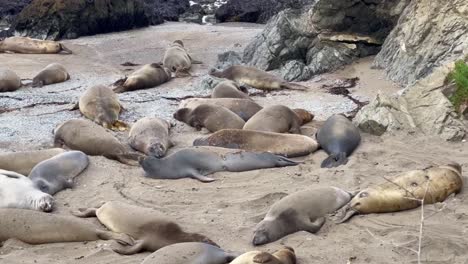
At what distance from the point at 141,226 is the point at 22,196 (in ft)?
4.13

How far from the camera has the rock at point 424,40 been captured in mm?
9805

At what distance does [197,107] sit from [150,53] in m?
6.56

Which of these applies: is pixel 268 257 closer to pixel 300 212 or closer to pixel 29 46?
pixel 300 212

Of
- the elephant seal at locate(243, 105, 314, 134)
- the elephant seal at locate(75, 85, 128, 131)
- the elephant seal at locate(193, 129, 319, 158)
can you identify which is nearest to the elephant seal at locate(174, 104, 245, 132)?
the elephant seal at locate(243, 105, 314, 134)

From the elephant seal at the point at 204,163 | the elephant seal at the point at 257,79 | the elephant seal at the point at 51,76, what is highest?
the elephant seal at the point at 204,163

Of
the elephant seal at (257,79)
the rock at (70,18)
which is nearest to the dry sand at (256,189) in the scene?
the elephant seal at (257,79)

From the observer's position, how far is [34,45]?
15016 mm

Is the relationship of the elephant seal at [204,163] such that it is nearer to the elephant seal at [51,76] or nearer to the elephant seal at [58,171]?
the elephant seal at [58,171]

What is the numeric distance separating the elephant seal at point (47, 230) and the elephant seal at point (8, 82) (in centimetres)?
608

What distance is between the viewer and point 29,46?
49.3ft

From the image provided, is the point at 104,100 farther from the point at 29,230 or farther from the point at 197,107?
the point at 29,230

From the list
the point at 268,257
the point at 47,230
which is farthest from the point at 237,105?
the point at 268,257

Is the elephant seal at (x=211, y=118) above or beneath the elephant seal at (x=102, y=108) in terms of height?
above

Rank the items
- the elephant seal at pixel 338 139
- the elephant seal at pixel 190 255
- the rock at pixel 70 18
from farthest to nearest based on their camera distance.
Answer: the rock at pixel 70 18, the elephant seal at pixel 338 139, the elephant seal at pixel 190 255
